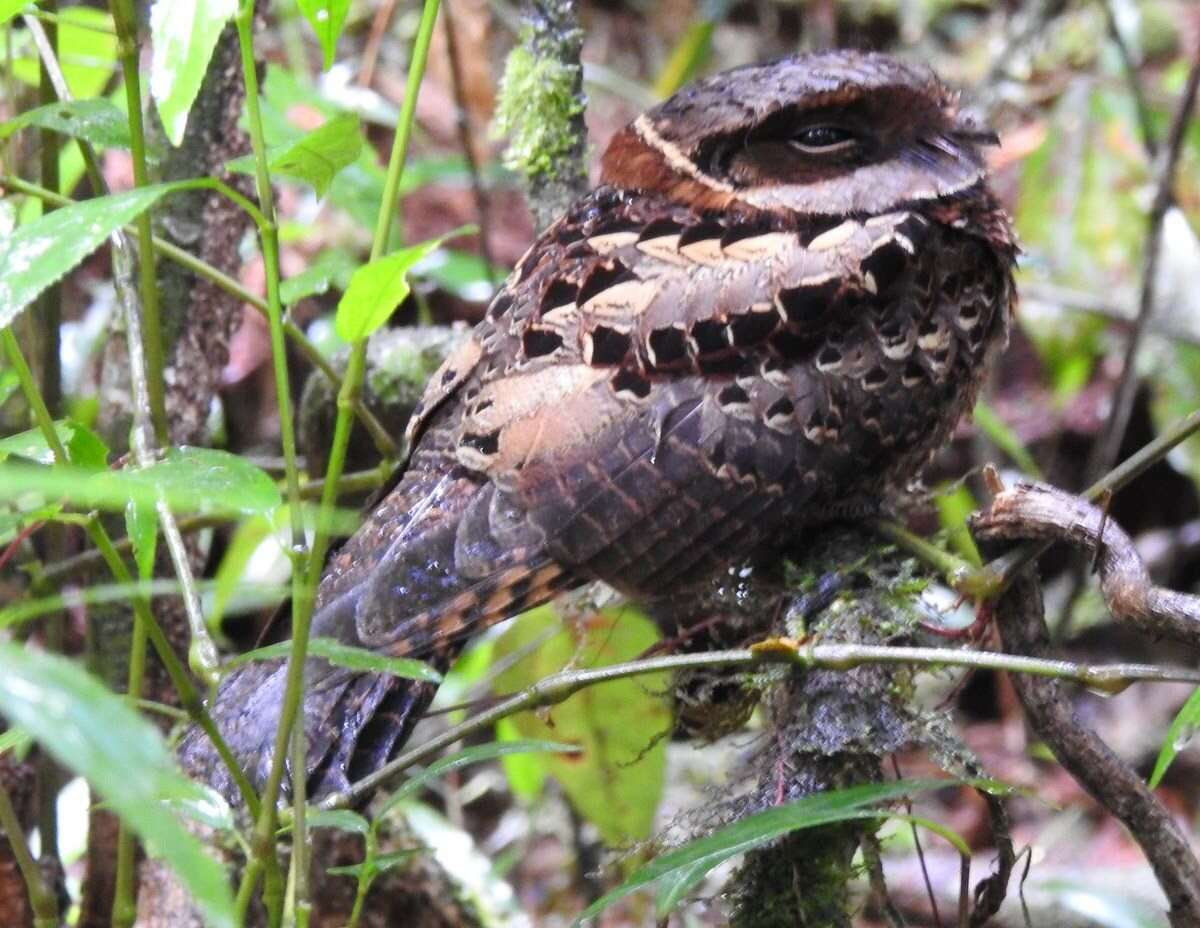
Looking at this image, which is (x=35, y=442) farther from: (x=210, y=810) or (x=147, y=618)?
(x=210, y=810)

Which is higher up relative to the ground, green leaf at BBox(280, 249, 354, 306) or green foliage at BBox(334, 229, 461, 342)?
green foliage at BBox(334, 229, 461, 342)

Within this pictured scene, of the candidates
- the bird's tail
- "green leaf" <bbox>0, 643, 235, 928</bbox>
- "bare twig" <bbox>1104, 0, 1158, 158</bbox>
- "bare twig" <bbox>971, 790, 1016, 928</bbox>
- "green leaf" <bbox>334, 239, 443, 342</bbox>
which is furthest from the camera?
"bare twig" <bbox>1104, 0, 1158, 158</bbox>

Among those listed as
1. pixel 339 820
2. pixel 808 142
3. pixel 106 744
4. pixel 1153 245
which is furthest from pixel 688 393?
pixel 1153 245

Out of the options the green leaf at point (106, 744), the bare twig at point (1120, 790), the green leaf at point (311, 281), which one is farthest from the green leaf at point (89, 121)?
the bare twig at point (1120, 790)

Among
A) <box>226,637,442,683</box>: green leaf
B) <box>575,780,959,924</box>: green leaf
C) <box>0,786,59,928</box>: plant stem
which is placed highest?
<box>226,637,442,683</box>: green leaf

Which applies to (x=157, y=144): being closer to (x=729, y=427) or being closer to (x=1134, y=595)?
(x=729, y=427)

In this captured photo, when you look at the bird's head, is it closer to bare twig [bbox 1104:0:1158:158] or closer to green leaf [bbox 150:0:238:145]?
green leaf [bbox 150:0:238:145]

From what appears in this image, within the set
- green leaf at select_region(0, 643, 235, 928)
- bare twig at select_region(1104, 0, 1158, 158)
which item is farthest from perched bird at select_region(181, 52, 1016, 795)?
bare twig at select_region(1104, 0, 1158, 158)
